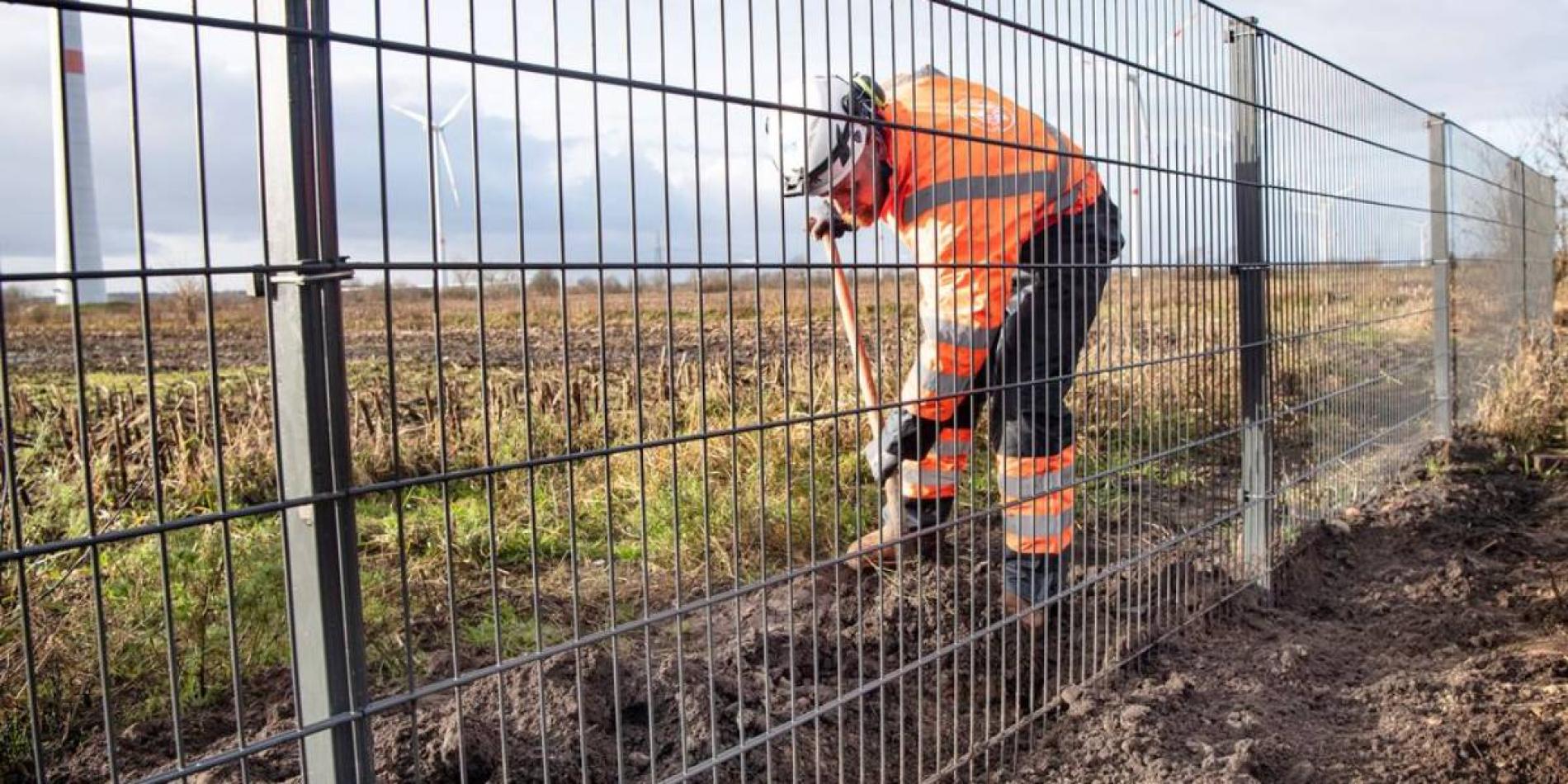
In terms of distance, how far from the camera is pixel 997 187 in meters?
3.37

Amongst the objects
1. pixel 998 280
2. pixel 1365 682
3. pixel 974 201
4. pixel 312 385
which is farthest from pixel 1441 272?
pixel 312 385

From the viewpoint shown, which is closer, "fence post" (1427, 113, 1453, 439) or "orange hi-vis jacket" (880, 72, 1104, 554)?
"orange hi-vis jacket" (880, 72, 1104, 554)

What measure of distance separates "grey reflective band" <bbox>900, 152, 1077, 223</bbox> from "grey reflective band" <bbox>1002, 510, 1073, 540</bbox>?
970 mm

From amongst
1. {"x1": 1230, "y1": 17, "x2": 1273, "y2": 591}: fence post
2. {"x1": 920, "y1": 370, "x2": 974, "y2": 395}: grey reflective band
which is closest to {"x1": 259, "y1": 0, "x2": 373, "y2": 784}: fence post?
{"x1": 920, "y1": 370, "x2": 974, "y2": 395}: grey reflective band

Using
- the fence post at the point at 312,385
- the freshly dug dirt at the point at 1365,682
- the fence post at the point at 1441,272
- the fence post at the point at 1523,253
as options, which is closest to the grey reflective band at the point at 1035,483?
the freshly dug dirt at the point at 1365,682

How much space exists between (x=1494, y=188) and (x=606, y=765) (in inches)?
375

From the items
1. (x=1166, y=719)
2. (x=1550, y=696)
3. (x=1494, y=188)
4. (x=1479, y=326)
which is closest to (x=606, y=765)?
(x=1166, y=719)

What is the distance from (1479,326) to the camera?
29.2ft

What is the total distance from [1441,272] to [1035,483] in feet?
16.9

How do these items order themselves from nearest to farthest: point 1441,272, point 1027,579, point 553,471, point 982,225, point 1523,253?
point 982,225, point 1027,579, point 553,471, point 1441,272, point 1523,253

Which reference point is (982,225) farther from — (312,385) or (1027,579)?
(312,385)

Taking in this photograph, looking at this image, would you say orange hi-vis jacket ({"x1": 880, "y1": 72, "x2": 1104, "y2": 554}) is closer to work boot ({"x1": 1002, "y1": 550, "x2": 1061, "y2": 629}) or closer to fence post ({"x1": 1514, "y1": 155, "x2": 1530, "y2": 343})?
work boot ({"x1": 1002, "y1": 550, "x2": 1061, "y2": 629})

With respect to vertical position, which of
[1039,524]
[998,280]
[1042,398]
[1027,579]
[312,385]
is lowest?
[1027,579]

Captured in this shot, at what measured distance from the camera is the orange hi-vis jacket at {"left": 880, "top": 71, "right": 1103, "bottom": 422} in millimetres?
3219
